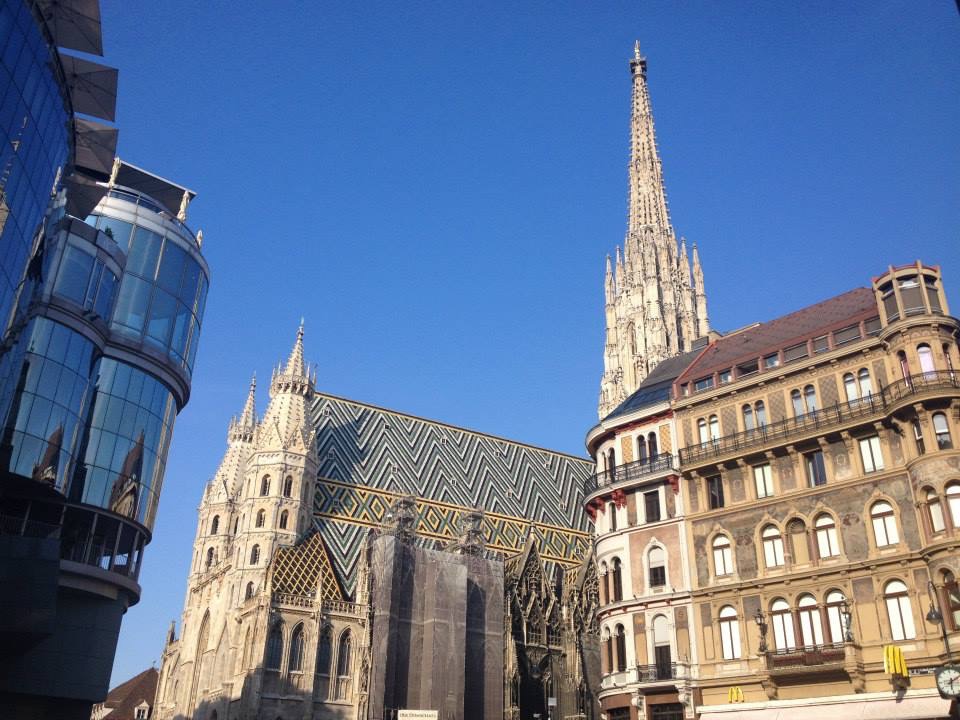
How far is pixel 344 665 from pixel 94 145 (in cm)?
3149

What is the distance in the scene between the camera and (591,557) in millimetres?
69625

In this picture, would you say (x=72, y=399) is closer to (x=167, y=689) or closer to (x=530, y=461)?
(x=167, y=689)

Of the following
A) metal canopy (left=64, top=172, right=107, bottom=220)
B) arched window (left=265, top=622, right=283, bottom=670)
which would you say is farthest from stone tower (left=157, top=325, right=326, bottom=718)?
metal canopy (left=64, top=172, right=107, bottom=220)

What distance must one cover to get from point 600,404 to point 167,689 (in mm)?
45201

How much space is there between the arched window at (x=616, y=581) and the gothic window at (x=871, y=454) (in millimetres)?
9782

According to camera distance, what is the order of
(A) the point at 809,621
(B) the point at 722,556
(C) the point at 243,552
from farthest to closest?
(C) the point at 243,552 < (B) the point at 722,556 < (A) the point at 809,621

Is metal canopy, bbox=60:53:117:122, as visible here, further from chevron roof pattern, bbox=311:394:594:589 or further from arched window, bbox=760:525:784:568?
arched window, bbox=760:525:784:568

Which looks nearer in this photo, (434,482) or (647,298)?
(434,482)

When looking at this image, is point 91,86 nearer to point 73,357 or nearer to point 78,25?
point 78,25

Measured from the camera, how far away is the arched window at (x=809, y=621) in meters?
27.0

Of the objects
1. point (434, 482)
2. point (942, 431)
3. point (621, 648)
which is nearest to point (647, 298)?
point (434, 482)

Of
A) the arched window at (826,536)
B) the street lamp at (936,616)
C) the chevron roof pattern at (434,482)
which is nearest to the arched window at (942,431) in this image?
the street lamp at (936,616)

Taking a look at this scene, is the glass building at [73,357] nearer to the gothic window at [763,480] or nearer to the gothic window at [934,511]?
the gothic window at [763,480]

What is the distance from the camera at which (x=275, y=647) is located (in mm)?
49750
